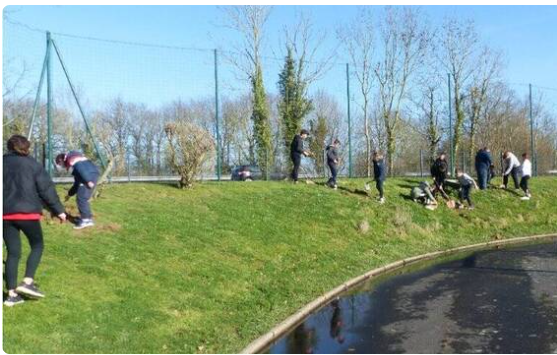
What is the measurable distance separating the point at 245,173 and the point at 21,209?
1846cm

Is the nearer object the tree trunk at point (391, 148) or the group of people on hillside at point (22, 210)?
the group of people on hillside at point (22, 210)

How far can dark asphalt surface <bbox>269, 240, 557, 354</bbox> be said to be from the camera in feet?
23.5

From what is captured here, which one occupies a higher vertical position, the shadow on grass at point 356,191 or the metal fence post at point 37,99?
the metal fence post at point 37,99

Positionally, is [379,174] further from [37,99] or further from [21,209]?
[21,209]

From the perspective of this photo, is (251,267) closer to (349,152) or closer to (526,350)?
(526,350)

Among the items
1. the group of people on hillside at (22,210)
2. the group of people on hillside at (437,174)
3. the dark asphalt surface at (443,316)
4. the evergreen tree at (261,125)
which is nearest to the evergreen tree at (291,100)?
the evergreen tree at (261,125)

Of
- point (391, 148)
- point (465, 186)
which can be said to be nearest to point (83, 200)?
point (465, 186)

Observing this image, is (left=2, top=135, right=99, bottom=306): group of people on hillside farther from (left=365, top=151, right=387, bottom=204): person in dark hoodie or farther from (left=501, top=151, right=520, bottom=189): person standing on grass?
(left=501, top=151, right=520, bottom=189): person standing on grass

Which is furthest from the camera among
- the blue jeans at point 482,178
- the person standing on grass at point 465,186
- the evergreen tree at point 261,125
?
the evergreen tree at point 261,125

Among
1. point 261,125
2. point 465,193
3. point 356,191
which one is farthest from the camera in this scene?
point 261,125

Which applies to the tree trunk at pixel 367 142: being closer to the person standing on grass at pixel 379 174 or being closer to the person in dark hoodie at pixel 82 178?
the person standing on grass at pixel 379 174

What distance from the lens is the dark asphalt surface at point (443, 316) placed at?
7.15 meters

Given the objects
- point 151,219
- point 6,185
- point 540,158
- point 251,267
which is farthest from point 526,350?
point 540,158

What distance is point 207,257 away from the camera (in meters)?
10.5
